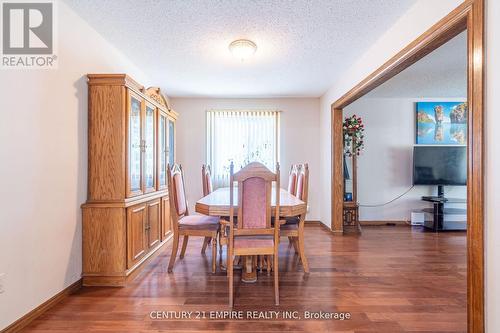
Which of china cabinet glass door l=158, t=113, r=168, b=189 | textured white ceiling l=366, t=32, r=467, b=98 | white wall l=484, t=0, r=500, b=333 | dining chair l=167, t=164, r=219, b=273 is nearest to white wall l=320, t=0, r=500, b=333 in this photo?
white wall l=484, t=0, r=500, b=333

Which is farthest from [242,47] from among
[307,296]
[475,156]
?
[307,296]

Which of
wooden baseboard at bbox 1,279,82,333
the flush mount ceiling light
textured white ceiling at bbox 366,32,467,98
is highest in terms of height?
textured white ceiling at bbox 366,32,467,98

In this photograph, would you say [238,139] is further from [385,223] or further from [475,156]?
[475,156]

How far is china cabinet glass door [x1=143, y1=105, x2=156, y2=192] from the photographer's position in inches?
116

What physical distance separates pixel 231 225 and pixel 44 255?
141 cm

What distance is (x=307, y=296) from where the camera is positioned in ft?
7.18

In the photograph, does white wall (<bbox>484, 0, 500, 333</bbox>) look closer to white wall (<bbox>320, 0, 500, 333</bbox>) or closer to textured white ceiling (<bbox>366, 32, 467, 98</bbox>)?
white wall (<bbox>320, 0, 500, 333</bbox>)

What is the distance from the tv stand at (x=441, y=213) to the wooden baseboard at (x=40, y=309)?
17.0 feet

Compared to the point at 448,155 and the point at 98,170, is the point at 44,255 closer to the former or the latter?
the point at 98,170

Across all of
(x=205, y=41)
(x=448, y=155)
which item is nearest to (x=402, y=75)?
(x=448, y=155)

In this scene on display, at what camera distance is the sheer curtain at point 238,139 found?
4898mm

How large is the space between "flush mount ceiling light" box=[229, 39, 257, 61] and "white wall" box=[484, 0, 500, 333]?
6.17 ft

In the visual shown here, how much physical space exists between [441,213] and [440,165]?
2.85 ft

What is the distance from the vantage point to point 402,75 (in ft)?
12.3
